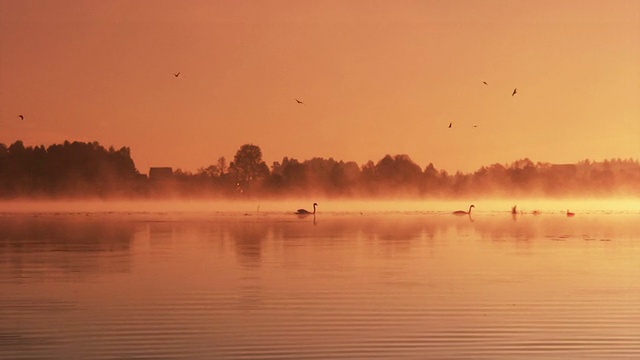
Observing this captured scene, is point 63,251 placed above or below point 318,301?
above

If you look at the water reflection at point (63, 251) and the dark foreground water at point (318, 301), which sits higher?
the water reflection at point (63, 251)

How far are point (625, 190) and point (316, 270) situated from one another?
285ft

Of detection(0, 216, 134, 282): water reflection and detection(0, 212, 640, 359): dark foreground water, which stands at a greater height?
detection(0, 216, 134, 282): water reflection

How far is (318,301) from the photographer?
15.8 meters

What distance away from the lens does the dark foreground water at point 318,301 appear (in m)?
12.4

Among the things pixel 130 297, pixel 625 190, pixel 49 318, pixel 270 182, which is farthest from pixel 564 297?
pixel 625 190

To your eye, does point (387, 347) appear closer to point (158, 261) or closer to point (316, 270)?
point (316, 270)

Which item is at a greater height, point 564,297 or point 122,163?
point 122,163

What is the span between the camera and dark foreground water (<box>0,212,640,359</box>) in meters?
12.4

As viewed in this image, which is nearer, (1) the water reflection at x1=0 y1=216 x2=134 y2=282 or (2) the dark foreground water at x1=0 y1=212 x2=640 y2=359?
(2) the dark foreground water at x1=0 y1=212 x2=640 y2=359

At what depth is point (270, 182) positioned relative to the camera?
88.8 metres

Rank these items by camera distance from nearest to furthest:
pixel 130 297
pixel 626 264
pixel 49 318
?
1. pixel 49 318
2. pixel 130 297
3. pixel 626 264

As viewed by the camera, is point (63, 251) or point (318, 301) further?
point (63, 251)

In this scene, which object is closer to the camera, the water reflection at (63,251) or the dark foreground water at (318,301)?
the dark foreground water at (318,301)
